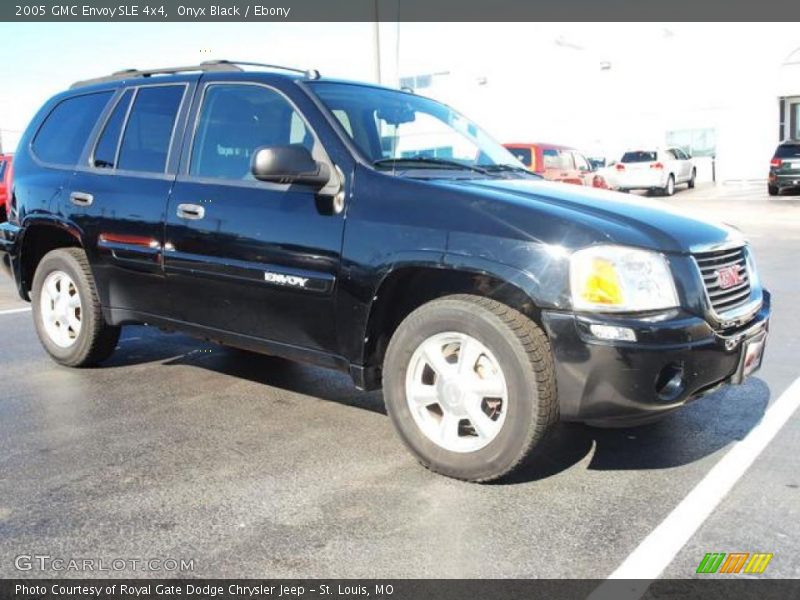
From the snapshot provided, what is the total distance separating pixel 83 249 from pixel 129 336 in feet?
5.41

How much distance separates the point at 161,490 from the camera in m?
3.50

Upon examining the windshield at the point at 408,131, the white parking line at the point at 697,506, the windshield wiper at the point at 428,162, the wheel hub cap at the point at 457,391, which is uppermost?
the windshield at the point at 408,131

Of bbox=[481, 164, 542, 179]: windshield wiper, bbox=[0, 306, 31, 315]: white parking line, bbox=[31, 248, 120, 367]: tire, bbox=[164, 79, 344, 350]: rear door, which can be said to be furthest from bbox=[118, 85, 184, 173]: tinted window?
bbox=[0, 306, 31, 315]: white parking line

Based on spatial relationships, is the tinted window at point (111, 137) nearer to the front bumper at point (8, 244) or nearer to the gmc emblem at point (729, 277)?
the front bumper at point (8, 244)

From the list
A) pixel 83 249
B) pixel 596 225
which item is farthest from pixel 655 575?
pixel 83 249

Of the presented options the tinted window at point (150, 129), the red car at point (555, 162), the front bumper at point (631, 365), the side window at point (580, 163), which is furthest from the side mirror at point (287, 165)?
the side window at point (580, 163)

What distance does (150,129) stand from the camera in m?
4.83

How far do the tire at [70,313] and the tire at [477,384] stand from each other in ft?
8.26

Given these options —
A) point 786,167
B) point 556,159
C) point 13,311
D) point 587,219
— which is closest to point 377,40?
point 556,159

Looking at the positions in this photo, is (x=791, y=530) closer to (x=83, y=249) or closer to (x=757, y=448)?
(x=757, y=448)

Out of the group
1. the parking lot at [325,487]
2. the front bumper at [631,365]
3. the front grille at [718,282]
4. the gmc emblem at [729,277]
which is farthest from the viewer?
the gmc emblem at [729,277]

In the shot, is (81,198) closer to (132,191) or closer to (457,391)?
(132,191)

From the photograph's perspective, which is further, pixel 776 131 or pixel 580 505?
pixel 776 131

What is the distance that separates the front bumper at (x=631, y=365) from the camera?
10.4 ft
